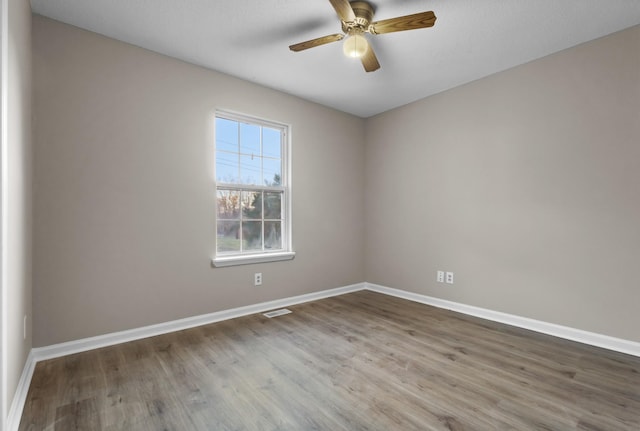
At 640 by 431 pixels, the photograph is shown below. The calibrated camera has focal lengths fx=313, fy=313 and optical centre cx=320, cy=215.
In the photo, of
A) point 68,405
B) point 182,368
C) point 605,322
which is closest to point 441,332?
point 605,322

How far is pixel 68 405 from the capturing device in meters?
1.75

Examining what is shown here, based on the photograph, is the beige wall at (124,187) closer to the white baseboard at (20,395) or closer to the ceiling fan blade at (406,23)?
the white baseboard at (20,395)

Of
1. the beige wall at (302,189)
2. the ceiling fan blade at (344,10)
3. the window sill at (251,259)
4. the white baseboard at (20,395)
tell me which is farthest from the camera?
the window sill at (251,259)

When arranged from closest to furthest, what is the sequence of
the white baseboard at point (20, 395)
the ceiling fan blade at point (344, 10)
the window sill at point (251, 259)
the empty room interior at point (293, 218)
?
the white baseboard at point (20, 395), the empty room interior at point (293, 218), the ceiling fan blade at point (344, 10), the window sill at point (251, 259)

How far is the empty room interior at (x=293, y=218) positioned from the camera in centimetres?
181

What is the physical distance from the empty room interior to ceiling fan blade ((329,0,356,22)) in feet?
0.07

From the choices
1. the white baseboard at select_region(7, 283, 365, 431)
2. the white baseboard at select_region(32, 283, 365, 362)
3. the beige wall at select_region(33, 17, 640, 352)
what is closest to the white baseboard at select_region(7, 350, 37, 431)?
the white baseboard at select_region(7, 283, 365, 431)

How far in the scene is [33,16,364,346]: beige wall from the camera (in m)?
2.33

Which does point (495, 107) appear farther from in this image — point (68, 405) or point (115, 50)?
point (68, 405)

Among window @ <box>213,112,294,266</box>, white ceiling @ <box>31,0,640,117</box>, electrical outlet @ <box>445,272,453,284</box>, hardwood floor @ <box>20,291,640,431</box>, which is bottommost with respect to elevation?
hardwood floor @ <box>20,291,640,431</box>

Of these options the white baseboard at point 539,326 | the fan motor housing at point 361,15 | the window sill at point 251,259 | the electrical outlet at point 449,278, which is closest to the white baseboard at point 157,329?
A: the window sill at point 251,259

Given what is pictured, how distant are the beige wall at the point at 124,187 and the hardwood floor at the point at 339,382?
0.36 meters

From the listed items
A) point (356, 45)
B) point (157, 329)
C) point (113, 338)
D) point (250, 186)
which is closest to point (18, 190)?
point (113, 338)

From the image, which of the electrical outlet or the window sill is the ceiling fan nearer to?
the window sill
